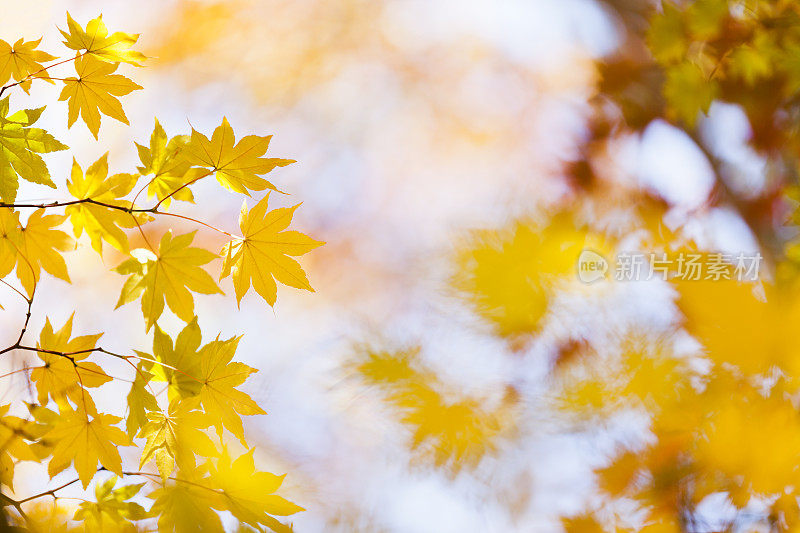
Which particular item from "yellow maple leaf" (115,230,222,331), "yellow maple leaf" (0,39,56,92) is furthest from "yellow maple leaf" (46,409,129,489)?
"yellow maple leaf" (0,39,56,92)

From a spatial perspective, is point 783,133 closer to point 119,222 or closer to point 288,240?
A: point 288,240

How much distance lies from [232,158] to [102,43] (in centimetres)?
18

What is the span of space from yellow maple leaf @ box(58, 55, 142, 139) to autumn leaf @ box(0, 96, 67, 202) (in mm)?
50

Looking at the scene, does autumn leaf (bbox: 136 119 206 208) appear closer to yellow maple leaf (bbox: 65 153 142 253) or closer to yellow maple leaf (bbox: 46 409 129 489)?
yellow maple leaf (bbox: 65 153 142 253)

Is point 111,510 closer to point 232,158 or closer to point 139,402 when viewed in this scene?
point 139,402

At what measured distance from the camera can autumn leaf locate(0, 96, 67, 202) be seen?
1.48ft

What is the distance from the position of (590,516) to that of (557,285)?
0.42 metres

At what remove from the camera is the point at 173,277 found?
489 mm

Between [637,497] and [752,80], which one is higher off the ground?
[752,80]

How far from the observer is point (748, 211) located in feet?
3.58

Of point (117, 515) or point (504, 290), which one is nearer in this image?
point (117, 515)

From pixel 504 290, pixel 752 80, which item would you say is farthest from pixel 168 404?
pixel 752 80

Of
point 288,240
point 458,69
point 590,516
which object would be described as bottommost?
point 590,516

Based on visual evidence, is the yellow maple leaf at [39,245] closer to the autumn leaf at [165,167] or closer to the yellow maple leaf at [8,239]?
the yellow maple leaf at [8,239]
